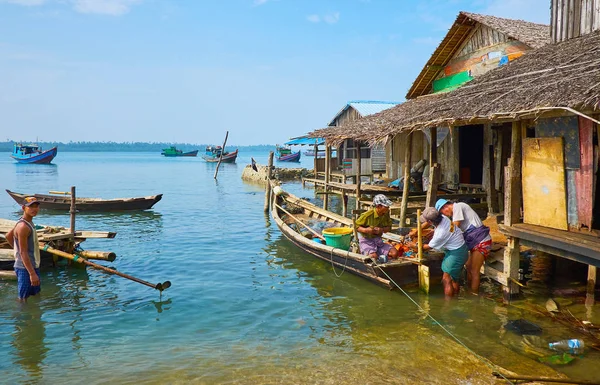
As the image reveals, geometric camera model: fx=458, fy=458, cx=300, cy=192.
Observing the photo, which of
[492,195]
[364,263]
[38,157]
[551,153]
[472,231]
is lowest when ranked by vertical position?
[364,263]

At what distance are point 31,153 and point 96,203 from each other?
2170 inches

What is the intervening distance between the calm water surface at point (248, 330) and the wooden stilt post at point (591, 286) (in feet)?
1.36

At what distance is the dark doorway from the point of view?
47.8 ft

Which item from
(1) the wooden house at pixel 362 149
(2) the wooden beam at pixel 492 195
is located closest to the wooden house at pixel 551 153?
(2) the wooden beam at pixel 492 195

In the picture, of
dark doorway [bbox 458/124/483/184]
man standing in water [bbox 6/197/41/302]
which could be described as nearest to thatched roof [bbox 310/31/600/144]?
dark doorway [bbox 458/124/483/184]

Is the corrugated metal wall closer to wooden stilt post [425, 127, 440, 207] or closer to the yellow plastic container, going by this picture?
wooden stilt post [425, 127, 440, 207]

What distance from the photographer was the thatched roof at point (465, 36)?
1391cm

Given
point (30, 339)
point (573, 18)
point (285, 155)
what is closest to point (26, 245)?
point (30, 339)

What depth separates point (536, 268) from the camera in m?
9.80

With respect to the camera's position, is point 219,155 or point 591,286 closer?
point 591,286

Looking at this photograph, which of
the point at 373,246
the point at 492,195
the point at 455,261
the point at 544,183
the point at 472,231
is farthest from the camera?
the point at 492,195

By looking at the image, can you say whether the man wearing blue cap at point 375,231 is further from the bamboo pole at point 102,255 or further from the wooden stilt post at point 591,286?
the bamboo pole at point 102,255

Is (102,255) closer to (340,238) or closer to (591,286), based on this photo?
(340,238)

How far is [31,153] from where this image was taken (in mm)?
67438
